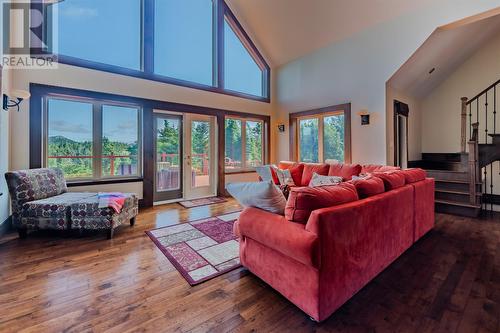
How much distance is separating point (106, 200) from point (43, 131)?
1971 millimetres

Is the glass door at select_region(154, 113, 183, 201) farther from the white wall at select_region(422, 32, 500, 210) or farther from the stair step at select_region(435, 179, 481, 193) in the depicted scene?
the white wall at select_region(422, 32, 500, 210)

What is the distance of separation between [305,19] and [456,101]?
4.02 m

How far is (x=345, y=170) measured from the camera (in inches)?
166

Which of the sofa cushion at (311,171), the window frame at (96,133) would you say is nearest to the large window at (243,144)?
the sofa cushion at (311,171)

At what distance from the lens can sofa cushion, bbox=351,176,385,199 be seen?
6.69 feet

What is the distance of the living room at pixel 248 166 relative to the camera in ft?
5.54

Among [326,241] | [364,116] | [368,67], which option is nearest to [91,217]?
[326,241]

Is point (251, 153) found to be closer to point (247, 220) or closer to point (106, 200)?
point (106, 200)

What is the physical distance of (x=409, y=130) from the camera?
17.8ft

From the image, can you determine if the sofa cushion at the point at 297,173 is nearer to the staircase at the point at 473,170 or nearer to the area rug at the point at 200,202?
the area rug at the point at 200,202

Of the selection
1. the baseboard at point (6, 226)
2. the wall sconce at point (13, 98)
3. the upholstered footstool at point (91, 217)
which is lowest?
the baseboard at point (6, 226)

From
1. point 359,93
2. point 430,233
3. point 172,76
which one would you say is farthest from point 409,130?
point 172,76

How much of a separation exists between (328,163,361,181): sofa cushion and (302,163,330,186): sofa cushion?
0.39 feet

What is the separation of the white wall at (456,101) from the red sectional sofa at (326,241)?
4.63m
